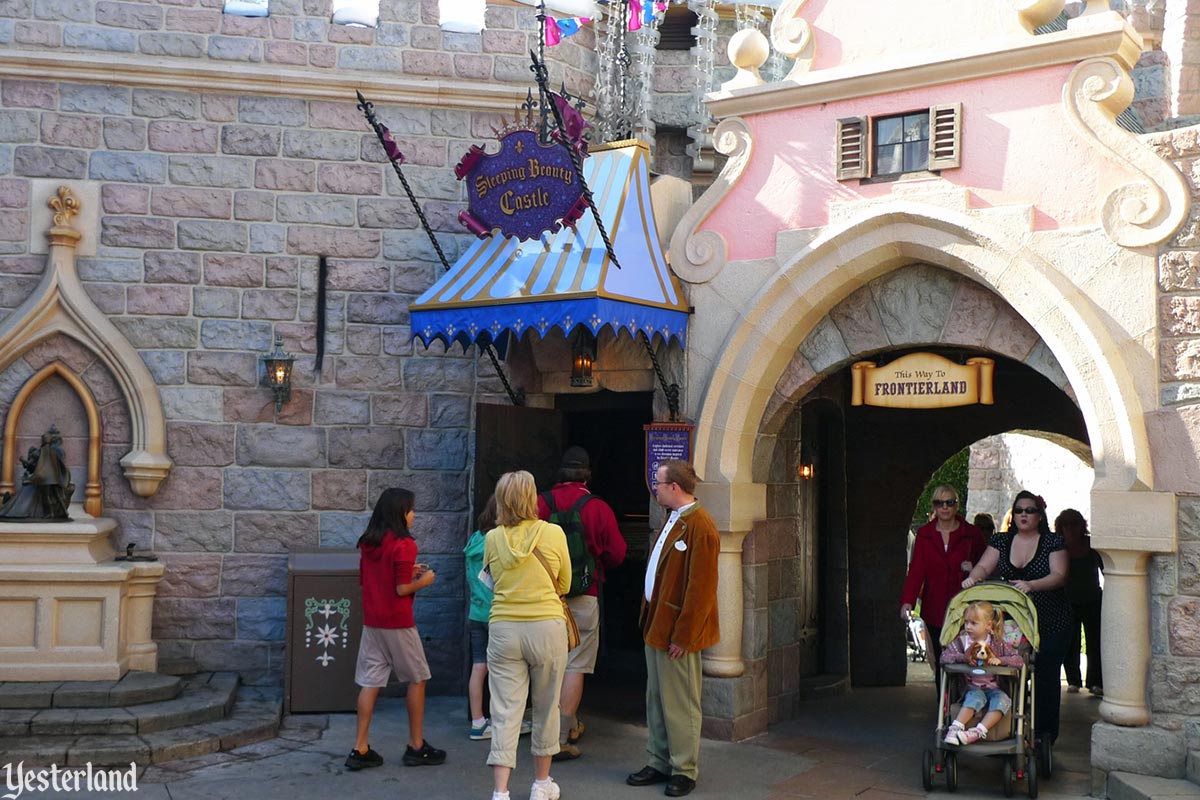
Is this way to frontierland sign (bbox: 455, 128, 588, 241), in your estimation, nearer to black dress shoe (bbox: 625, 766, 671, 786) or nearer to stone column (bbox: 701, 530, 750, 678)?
stone column (bbox: 701, 530, 750, 678)

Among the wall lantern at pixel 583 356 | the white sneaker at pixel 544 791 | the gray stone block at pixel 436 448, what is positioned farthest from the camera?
the gray stone block at pixel 436 448

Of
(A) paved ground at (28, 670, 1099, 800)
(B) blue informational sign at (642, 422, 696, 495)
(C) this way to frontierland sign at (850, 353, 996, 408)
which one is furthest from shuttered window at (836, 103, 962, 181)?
(A) paved ground at (28, 670, 1099, 800)

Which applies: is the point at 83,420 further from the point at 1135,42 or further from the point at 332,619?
the point at 1135,42

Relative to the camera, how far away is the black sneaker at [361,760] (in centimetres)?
701

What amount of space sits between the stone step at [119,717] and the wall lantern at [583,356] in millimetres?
3169

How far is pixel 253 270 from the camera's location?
919 cm

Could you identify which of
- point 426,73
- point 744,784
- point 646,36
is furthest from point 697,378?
point 646,36

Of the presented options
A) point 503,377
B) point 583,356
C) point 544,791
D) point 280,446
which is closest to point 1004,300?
point 583,356

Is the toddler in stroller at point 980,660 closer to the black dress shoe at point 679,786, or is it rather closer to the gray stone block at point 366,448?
the black dress shoe at point 679,786

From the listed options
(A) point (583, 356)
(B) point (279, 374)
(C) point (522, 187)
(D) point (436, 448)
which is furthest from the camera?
(D) point (436, 448)

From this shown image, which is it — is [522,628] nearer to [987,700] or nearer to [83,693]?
[987,700]

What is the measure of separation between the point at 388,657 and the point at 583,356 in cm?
271

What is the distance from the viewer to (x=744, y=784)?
6.97 m

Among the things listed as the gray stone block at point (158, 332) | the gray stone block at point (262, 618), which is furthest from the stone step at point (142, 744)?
the gray stone block at point (158, 332)
